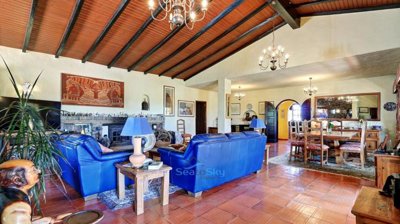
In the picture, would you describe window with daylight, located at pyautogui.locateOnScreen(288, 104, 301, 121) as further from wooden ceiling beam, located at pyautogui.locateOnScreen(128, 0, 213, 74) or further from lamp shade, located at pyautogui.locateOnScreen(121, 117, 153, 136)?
lamp shade, located at pyautogui.locateOnScreen(121, 117, 153, 136)

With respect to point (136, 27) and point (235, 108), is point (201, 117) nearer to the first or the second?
point (235, 108)

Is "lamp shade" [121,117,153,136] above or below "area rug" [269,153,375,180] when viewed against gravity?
above

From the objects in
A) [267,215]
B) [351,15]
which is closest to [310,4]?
[351,15]

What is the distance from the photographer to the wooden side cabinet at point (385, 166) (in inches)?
108

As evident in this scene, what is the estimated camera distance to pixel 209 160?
294cm

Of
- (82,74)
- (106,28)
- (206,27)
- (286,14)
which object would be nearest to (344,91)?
(286,14)

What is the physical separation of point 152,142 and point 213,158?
7.95ft

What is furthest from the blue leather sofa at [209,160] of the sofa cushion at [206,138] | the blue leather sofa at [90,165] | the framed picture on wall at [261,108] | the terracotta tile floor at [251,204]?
the framed picture on wall at [261,108]

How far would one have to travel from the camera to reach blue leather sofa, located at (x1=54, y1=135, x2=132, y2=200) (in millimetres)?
2688

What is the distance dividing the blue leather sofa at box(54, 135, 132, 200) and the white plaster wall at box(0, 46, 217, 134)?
11.5ft

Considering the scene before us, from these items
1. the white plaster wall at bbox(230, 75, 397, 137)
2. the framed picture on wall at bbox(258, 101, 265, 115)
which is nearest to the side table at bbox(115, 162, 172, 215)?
Answer: the white plaster wall at bbox(230, 75, 397, 137)

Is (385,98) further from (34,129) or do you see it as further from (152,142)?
(34,129)

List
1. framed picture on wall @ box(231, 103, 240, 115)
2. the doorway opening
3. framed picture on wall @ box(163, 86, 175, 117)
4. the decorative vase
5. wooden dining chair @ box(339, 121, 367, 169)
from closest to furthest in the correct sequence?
the decorative vase → wooden dining chair @ box(339, 121, 367, 169) → framed picture on wall @ box(163, 86, 175, 117) → the doorway opening → framed picture on wall @ box(231, 103, 240, 115)

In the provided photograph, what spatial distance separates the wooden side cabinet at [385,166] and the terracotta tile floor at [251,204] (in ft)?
1.40
